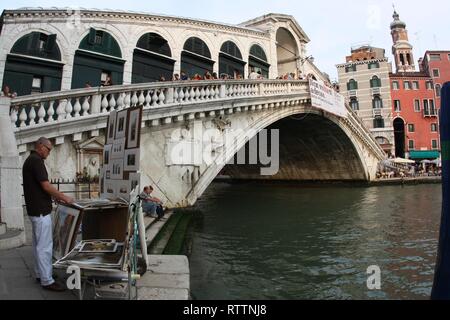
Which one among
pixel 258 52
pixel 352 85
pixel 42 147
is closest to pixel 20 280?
pixel 42 147

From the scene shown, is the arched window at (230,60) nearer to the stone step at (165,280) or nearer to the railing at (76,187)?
the railing at (76,187)

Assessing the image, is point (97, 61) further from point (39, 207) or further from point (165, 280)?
point (165, 280)

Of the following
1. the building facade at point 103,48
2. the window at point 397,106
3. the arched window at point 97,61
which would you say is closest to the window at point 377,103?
the window at point 397,106

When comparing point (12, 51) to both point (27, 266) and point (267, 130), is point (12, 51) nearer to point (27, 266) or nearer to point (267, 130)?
point (27, 266)

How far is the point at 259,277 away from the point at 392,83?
127ft

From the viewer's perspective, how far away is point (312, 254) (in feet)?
24.3

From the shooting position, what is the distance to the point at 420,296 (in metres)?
4.94

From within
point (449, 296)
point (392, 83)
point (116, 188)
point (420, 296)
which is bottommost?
point (420, 296)

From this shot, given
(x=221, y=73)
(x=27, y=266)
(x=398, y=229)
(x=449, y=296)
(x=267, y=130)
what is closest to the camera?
(x=449, y=296)

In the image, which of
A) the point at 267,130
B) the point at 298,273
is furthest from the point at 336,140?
the point at 298,273

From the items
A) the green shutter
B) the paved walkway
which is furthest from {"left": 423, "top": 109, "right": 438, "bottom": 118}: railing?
the paved walkway

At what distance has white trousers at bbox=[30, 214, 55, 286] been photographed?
128 inches

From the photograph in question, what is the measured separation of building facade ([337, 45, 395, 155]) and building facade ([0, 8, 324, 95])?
25820 mm

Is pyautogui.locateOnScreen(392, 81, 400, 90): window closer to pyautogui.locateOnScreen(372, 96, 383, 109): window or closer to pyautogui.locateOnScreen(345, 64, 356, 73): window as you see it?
pyautogui.locateOnScreen(372, 96, 383, 109): window
